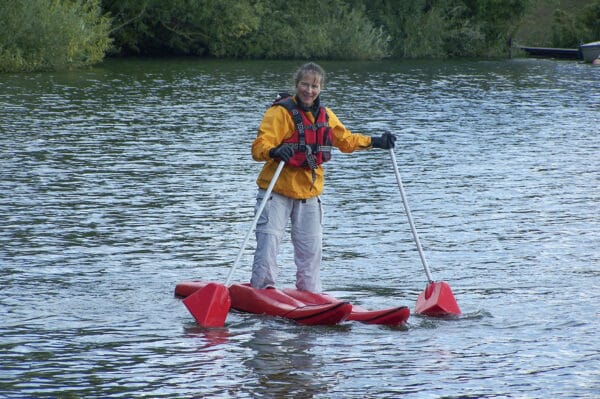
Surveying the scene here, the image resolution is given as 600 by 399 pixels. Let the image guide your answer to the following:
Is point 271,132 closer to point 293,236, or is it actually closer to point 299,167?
point 299,167

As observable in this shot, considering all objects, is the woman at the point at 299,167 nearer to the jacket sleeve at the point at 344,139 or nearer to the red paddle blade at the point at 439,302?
the jacket sleeve at the point at 344,139

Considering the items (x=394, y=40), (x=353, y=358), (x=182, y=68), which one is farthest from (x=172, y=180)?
(x=394, y=40)

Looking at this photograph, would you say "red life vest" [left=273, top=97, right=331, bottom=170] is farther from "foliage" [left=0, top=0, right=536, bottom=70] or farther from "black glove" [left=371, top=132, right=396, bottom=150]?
"foliage" [left=0, top=0, right=536, bottom=70]

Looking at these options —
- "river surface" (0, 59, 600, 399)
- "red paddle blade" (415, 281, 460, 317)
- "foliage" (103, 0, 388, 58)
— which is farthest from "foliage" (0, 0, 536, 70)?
"red paddle blade" (415, 281, 460, 317)

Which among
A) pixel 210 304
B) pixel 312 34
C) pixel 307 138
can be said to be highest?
pixel 307 138

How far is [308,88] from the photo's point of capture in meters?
9.43

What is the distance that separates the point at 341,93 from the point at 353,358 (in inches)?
1074

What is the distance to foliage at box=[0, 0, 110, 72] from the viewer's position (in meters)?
39.0

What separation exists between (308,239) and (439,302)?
1.22 m

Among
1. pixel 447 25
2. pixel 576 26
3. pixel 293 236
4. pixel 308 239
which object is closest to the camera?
pixel 308 239

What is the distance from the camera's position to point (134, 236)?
13.0 m

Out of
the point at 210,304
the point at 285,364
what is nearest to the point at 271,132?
the point at 210,304

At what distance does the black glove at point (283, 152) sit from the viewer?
9.19 metres

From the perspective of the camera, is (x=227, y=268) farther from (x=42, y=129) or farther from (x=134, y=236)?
(x=42, y=129)
